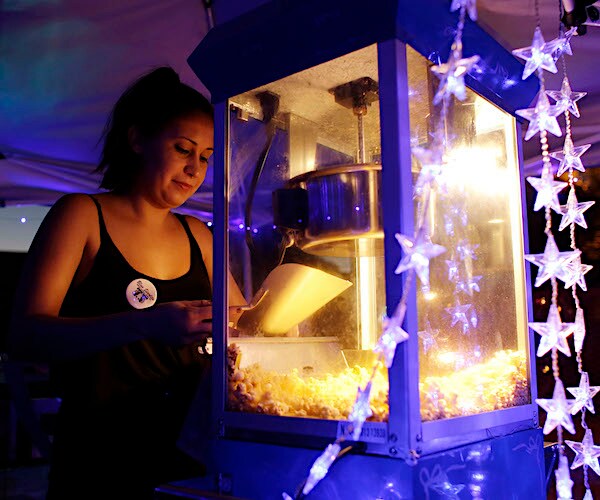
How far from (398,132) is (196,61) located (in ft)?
1.59

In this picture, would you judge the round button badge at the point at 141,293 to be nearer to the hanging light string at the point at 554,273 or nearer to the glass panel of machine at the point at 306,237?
the glass panel of machine at the point at 306,237

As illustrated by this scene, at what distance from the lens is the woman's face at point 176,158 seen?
1.32 metres

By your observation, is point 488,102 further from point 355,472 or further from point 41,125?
point 41,125

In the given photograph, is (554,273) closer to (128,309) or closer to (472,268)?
(472,268)

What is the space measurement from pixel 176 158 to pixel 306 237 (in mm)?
499

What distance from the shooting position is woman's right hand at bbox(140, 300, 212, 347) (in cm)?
103

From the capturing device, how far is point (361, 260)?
96cm

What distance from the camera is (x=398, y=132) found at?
792mm

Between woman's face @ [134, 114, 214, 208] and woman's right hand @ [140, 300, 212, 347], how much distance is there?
1.33 feet

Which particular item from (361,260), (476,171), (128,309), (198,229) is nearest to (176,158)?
(198,229)

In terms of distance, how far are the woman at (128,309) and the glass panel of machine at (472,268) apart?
37cm

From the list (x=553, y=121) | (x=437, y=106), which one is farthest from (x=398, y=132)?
(x=553, y=121)

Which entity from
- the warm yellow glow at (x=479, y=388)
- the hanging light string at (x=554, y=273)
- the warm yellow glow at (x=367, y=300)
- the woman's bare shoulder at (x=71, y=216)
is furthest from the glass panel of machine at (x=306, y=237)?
the woman's bare shoulder at (x=71, y=216)

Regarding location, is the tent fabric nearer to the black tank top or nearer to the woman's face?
the woman's face
